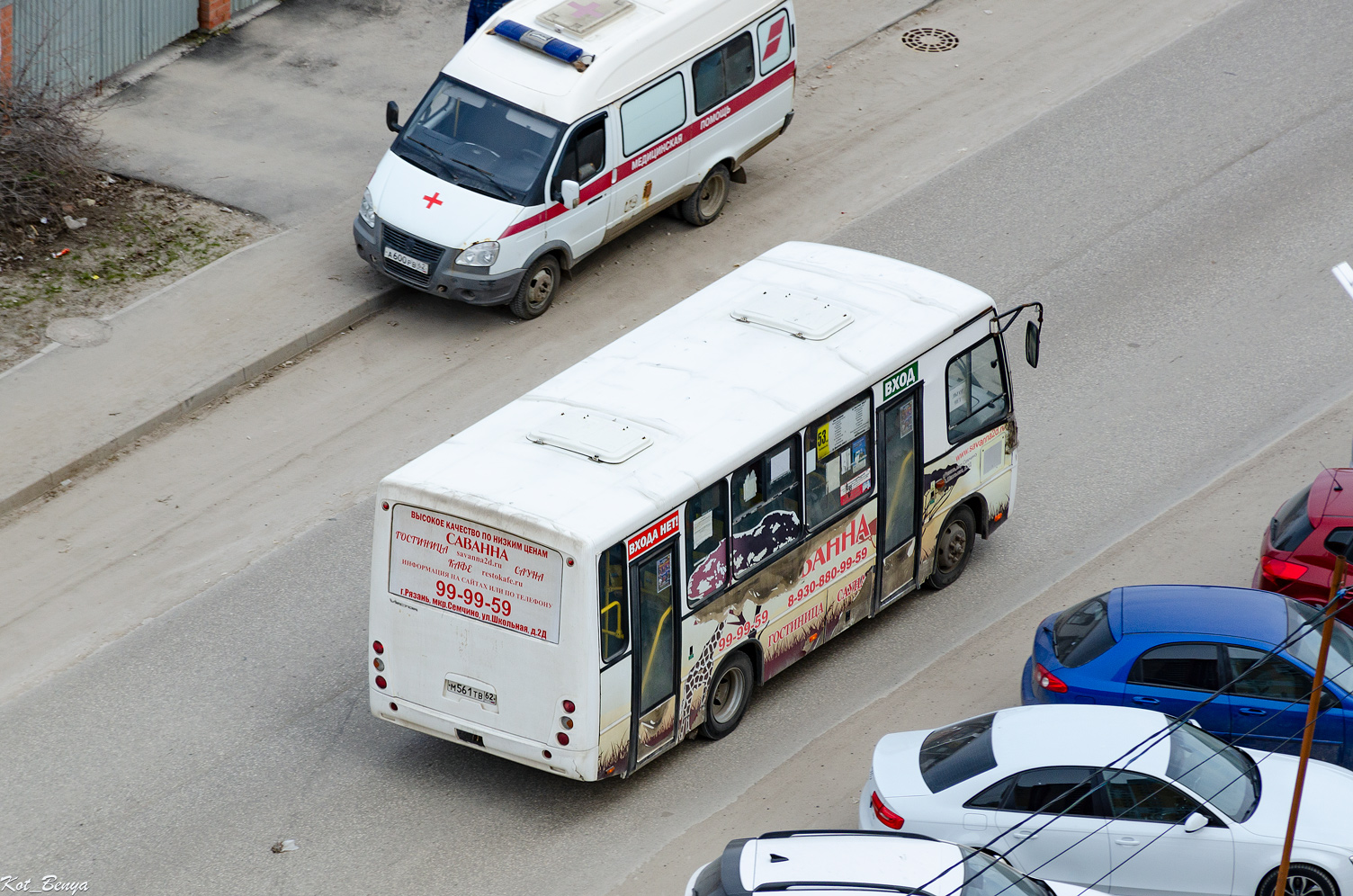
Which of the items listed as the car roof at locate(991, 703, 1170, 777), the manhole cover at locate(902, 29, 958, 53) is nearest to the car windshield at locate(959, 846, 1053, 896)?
the car roof at locate(991, 703, 1170, 777)

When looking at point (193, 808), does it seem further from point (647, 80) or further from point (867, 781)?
point (647, 80)

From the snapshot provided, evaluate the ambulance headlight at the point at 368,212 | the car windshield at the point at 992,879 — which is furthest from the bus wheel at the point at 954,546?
the ambulance headlight at the point at 368,212

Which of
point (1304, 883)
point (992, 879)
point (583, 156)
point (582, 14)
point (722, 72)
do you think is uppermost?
point (582, 14)

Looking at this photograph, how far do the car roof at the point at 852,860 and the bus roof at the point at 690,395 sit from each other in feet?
7.74

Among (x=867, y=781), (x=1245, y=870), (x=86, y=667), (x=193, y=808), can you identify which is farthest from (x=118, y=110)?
(x=1245, y=870)

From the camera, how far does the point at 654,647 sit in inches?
465

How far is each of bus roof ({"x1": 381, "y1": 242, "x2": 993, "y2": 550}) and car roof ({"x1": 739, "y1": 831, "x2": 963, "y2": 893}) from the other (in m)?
2.36

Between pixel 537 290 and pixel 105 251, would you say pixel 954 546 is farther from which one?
pixel 105 251

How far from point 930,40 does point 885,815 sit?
581 inches

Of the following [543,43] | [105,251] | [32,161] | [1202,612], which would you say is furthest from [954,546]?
[32,161]

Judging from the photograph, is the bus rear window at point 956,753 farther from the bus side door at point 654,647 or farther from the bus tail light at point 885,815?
the bus side door at point 654,647

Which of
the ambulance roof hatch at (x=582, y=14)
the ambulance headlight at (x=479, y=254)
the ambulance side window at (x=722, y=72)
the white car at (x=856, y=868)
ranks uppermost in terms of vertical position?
the ambulance roof hatch at (x=582, y=14)

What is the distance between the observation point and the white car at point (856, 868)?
9336mm

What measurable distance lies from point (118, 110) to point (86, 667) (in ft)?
31.5
